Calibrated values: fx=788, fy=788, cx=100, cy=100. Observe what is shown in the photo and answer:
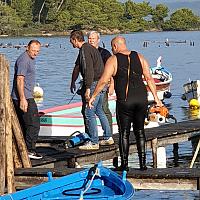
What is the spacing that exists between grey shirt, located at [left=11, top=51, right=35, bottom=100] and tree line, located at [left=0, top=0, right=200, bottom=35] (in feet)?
483

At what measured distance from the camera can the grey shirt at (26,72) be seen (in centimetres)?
1218

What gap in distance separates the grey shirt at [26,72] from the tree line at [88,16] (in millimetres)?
147209

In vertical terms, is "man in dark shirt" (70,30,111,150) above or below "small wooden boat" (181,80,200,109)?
above

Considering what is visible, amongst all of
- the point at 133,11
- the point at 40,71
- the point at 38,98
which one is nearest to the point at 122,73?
the point at 38,98

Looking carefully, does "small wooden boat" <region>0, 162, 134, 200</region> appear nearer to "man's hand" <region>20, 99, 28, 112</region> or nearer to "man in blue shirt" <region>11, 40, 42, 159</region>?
"man's hand" <region>20, 99, 28, 112</region>

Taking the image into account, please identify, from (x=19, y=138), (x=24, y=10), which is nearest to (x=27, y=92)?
(x=19, y=138)

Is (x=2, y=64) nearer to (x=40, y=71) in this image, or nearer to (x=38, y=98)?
(x=38, y=98)

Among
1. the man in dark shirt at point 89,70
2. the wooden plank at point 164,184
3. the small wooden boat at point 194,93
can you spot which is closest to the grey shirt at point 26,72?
the man in dark shirt at point 89,70

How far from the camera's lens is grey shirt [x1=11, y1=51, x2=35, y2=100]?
40.0 ft

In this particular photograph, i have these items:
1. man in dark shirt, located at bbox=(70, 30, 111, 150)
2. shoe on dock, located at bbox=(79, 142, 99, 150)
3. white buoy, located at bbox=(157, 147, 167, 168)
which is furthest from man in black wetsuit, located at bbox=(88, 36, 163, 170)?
white buoy, located at bbox=(157, 147, 167, 168)

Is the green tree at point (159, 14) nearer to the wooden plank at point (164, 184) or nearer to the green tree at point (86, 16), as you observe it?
the green tree at point (86, 16)

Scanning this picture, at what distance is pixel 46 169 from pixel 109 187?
Answer: 1.54m

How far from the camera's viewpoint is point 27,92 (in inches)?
488

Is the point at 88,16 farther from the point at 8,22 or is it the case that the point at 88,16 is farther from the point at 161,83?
the point at 161,83
